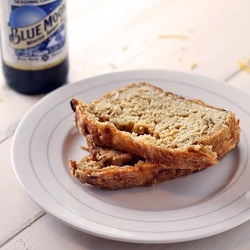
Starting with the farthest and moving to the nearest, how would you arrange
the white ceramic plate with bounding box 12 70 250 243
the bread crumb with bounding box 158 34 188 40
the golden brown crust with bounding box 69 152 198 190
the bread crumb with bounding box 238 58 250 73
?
the bread crumb with bounding box 158 34 188 40 < the bread crumb with bounding box 238 58 250 73 < the golden brown crust with bounding box 69 152 198 190 < the white ceramic plate with bounding box 12 70 250 243

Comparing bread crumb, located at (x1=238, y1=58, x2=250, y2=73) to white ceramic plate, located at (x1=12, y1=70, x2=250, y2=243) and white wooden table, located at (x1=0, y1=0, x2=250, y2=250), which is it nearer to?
white wooden table, located at (x1=0, y1=0, x2=250, y2=250)

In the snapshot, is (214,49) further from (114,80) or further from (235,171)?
(235,171)

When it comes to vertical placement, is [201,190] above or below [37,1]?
below

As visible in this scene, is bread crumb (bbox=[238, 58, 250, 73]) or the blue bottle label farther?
bread crumb (bbox=[238, 58, 250, 73])

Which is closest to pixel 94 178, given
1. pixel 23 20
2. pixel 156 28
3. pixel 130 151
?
pixel 130 151

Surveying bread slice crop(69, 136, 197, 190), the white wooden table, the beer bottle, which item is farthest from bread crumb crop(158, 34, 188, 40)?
bread slice crop(69, 136, 197, 190)

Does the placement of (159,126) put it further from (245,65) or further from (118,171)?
(245,65)

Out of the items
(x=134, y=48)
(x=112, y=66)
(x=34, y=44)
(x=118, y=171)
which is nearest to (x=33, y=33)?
(x=34, y=44)
